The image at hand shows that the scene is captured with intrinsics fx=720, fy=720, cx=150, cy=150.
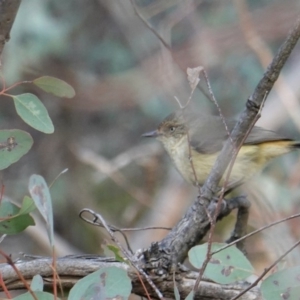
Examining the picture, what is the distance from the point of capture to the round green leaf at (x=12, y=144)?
5.51 ft

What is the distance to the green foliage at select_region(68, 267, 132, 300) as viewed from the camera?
1451 millimetres

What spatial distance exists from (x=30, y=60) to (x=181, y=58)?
1.07 metres

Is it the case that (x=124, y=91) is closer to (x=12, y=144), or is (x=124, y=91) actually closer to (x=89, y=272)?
(x=89, y=272)

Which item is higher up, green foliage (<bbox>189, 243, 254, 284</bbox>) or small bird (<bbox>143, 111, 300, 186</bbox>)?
green foliage (<bbox>189, 243, 254, 284</bbox>)

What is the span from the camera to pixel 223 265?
1740mm

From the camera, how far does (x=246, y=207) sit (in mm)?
2521

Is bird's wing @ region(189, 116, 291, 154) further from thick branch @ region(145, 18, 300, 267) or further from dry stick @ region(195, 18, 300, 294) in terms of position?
dry stick @ region(195, 18, 300, 294)

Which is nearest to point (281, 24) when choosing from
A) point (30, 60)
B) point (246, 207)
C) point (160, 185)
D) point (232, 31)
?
point (232, 31)

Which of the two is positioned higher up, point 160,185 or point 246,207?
point 246,207

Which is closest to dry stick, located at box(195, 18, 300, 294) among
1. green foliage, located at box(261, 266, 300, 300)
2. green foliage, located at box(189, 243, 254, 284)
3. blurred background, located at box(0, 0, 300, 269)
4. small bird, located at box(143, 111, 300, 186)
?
green foliage, located at box(189, 243, 254, 284)

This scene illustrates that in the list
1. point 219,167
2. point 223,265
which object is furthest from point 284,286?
point 219,167

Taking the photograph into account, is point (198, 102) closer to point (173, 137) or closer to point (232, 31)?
point (232, 31)

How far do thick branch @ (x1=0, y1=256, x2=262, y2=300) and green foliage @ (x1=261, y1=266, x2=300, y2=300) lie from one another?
37 cm

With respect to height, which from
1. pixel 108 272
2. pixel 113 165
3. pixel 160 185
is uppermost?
pixel 108 272
